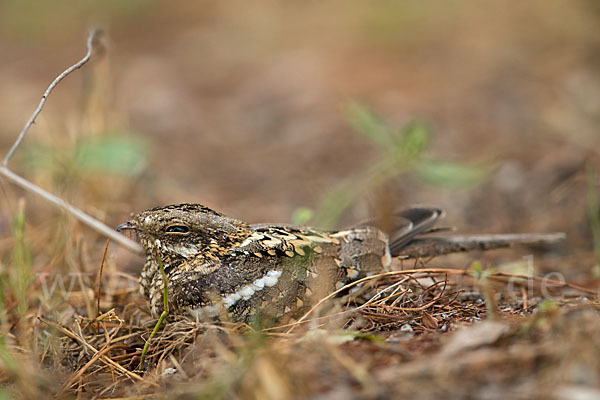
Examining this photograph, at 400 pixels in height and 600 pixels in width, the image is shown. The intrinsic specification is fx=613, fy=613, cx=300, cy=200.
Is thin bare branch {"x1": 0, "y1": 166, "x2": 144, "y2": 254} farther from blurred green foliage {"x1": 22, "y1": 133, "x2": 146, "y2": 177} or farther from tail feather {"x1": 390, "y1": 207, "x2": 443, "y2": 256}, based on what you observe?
tail feather {"x1": 390, "y1": 207, "x2": 443, "y2": 256}

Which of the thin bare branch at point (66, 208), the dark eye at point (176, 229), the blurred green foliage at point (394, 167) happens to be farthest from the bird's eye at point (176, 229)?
the blurred green foliage at point (394, 167)

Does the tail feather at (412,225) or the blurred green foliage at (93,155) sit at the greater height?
the blurred green foliage at (93,155)

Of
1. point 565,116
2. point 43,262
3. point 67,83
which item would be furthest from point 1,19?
point 565,116

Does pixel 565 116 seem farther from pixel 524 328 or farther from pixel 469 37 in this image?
pixel 524 328

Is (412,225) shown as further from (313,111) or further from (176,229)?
(313,111)

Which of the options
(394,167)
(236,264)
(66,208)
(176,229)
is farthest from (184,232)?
(394,167)

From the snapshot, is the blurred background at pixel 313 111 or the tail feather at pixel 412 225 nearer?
the tail feather at pixel 412 225

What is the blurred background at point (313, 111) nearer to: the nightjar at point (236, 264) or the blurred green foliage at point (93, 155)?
the blurred green foliage at point (93, 155)
